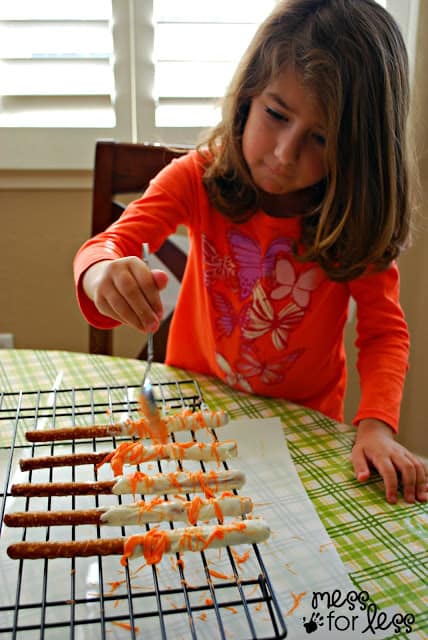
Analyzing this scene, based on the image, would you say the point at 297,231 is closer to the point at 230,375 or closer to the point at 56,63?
the point at 230,375

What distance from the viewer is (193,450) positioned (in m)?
0.79

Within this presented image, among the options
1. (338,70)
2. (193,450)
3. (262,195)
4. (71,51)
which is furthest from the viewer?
(71,51)

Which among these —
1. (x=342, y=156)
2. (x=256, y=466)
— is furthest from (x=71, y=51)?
(x=256, y=466)

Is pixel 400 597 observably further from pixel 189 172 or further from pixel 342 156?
pixel 189 172

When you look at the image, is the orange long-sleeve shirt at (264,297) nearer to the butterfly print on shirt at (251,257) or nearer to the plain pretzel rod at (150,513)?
the butterfly print on shirt at (251,257)

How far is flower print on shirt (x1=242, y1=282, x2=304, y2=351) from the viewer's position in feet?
3.96

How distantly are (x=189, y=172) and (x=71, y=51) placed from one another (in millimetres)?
667

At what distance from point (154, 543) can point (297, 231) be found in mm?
688

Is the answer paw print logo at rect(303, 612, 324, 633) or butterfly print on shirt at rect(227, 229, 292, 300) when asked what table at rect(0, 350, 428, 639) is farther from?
butterfly print on shirt at rect(227, 229, 292, 300)

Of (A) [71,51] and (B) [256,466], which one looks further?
(A) [71,51]

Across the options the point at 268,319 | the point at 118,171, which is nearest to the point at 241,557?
the point at 268,319

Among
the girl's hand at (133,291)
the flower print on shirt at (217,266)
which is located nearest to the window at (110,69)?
the flower print on shirt at (217,266)

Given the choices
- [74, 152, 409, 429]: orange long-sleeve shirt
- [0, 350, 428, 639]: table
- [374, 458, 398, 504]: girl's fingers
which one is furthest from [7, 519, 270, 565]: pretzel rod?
[74, 152, 409, 429]: orange long-sleeve shirt

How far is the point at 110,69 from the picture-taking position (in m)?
1.67
